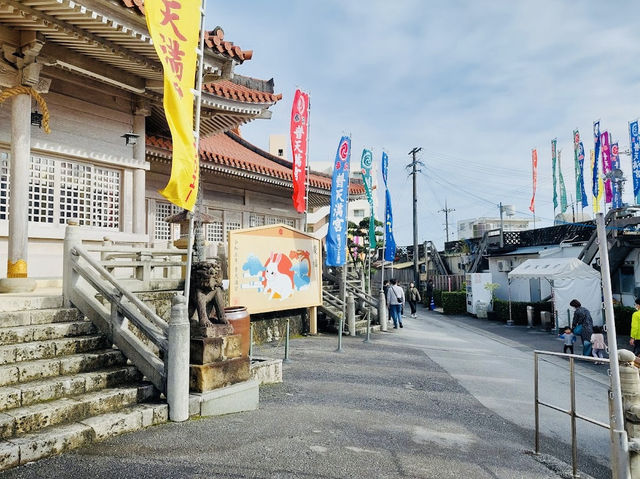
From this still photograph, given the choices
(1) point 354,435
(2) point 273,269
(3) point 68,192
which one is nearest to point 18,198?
(3) point 68,192

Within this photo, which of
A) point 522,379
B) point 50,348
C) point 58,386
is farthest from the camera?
point 522,379

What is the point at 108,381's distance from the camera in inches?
201

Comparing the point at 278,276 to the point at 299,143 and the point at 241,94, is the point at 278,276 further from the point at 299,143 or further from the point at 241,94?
the point at 241,94

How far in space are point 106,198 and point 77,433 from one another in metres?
6.38

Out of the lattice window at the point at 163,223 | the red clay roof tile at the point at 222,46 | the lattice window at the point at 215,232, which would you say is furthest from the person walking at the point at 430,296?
the red clay roof tile at the point at 222,46

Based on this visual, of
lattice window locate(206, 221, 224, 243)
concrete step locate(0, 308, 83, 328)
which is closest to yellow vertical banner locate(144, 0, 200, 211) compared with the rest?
concrete step locate(0, 308, 83, 328)

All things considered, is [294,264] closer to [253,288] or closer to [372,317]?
[253,288]

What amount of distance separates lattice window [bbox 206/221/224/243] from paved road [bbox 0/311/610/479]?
5.96 meters

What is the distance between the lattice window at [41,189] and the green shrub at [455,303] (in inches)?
818

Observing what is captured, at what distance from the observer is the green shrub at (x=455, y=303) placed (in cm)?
2406

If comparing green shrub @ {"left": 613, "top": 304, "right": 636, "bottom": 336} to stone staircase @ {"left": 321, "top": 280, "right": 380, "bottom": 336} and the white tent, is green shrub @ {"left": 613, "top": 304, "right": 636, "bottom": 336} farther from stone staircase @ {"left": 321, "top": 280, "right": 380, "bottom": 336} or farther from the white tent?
stone staircase @ {"left": 321, "top": 280, "right": 380, "bottom": 336}

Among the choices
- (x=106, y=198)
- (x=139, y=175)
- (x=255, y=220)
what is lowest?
(x=106, y=198)

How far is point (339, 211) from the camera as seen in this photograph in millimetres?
13039

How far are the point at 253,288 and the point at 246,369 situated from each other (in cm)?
437
